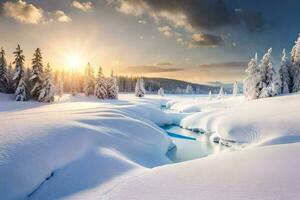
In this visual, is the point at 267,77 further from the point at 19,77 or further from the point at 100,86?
the point at 19,77

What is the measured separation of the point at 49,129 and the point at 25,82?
127ft

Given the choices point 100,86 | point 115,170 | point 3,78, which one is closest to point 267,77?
point 100,86

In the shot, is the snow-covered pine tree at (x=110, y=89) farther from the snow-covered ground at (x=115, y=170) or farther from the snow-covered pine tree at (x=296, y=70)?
the snow-covered ground at (x=115, y=170)

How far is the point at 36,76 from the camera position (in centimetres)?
4881

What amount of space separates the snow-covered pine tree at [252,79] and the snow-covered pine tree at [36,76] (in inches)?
1623

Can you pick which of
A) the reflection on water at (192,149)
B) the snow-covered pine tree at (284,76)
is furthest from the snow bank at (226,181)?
the snow-covered pine tree at (284,76)

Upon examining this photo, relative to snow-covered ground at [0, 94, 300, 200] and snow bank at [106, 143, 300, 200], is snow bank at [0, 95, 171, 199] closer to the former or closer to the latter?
snow-covered ground at [0, 94, 300, 200]

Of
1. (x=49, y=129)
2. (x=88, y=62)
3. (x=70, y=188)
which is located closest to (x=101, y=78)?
(x=88, y=62)

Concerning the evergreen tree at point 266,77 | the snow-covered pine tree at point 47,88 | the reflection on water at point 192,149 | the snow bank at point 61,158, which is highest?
the evergreen tree at point 266,77

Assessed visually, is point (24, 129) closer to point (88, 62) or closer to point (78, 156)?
point (78, 156)

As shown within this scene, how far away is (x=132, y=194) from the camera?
8.85 metres

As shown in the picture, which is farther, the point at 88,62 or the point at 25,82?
the point at 88,62

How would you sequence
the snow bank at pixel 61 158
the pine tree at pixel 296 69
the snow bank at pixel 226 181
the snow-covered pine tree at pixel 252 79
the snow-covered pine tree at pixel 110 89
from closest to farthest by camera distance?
the snow bank at pixel 226 181 < the snow bank at pixel 61 158 < the snow-covered pine tree at pixel 252 79 < the pine tree at pixel 296 69 < the snow-covered pine tree at pixel 110 89

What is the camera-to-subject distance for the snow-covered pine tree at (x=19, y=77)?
1847 inches
